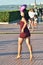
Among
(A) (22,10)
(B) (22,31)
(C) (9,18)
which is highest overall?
(A) (22,10)

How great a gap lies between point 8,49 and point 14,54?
1329 millimetres

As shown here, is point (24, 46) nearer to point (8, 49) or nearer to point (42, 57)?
point (8, 49)

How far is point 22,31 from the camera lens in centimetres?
1046

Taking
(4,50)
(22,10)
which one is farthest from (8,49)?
(22,10)

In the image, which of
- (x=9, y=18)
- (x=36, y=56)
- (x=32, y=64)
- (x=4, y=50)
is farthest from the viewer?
(x=9, y=18)

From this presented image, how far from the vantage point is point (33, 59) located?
10.7 meters

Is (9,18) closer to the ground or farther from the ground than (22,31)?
closer to the ground

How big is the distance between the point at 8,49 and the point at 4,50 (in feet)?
1.11

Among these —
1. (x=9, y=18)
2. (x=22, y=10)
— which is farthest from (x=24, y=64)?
(x=9, y=18)

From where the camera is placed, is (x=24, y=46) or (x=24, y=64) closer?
(x=24, y=64)

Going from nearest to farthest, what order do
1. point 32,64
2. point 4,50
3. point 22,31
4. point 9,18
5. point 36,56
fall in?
1. point 32,64
2. point 22,31
3. point 36,56
4. point 4,50
5. point 9,18

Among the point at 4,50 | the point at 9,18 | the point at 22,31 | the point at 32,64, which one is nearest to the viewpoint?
the point at 32,64

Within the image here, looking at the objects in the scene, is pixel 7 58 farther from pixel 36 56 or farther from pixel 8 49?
pixel 8 49

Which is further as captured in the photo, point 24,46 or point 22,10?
point 24,46
